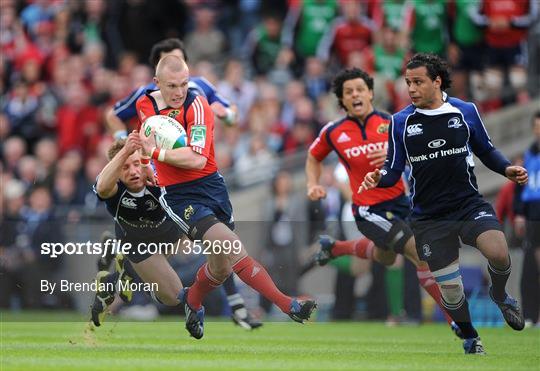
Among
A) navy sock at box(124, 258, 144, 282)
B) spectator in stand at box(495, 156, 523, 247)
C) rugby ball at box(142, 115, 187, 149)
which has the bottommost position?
spectator in stand at box(495, 156, 523, 247)

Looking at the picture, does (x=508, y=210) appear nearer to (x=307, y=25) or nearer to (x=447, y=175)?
(x=447, y=175)

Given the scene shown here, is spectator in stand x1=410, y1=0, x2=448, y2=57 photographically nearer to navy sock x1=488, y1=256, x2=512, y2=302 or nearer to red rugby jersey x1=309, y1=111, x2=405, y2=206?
red rugby jersey x1=309, y1=111, x2=405, y2=206

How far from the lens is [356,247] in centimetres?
1423

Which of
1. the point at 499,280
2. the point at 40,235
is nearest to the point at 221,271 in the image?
the point at 499,280

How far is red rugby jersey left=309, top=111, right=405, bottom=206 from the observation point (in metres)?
13.8

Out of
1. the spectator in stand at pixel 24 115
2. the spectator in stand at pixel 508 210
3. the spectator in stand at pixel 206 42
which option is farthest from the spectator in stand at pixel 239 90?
the spectator in stand at pixel 508 210

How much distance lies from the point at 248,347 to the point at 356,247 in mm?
2351

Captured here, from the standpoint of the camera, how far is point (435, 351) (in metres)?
11.9

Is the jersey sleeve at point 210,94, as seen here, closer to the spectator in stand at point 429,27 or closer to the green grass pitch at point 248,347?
the green grass pitch at point 248,347

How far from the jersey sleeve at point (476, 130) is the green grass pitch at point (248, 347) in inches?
70.1

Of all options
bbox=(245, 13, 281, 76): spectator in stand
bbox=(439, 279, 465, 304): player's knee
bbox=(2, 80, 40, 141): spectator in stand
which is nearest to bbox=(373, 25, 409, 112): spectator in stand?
bbox=(245, 13, 281, 76): spectator in stand

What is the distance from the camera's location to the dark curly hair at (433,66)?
37.5 feet

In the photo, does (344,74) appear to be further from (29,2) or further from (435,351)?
(29,2)

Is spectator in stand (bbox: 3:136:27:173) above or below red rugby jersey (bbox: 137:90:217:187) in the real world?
below
